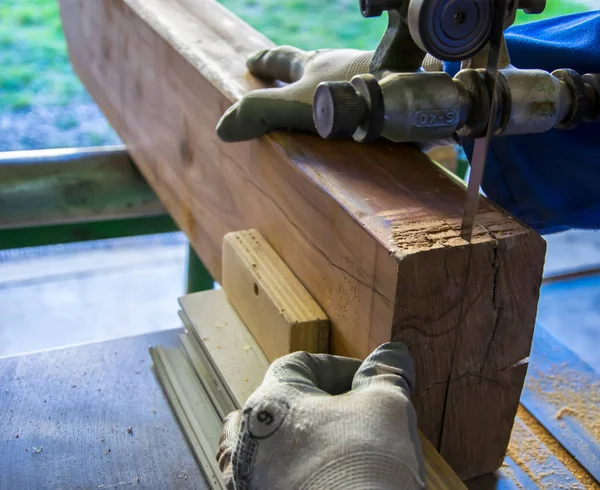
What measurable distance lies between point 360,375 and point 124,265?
3.36 meters

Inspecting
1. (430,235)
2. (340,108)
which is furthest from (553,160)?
(340,108)

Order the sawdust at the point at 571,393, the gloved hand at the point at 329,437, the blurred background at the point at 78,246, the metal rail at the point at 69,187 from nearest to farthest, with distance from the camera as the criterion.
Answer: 1. the gloved hand at the point at 329,437
2. the sawdust at the point at 571,393
3. the metal rail at the point at 69,187
4. the blurred background at the point at 78,246

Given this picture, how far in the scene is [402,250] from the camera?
671 millimetres

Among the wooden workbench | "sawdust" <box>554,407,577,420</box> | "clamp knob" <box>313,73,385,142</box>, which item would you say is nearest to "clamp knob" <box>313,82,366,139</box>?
"clamp knob" <box>313,73,385,142</box>

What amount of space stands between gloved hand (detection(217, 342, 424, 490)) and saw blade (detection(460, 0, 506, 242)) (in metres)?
0.17

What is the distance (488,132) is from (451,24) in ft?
0.36

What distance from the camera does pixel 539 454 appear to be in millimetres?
937

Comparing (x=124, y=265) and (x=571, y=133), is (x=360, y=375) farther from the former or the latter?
(x=124, y=265)

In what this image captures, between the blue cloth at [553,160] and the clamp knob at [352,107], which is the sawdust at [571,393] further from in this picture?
the clamp knob at [352,107]

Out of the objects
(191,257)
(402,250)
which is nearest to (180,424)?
(402,250)

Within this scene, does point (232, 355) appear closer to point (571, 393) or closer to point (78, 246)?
point (571, 393)

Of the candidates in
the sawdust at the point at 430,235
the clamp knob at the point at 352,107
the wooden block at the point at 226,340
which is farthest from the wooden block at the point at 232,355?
the clamp knob at the point at 352,107

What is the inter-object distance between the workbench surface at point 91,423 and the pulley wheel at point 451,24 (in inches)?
22.7

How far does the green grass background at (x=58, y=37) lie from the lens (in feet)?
12.3
